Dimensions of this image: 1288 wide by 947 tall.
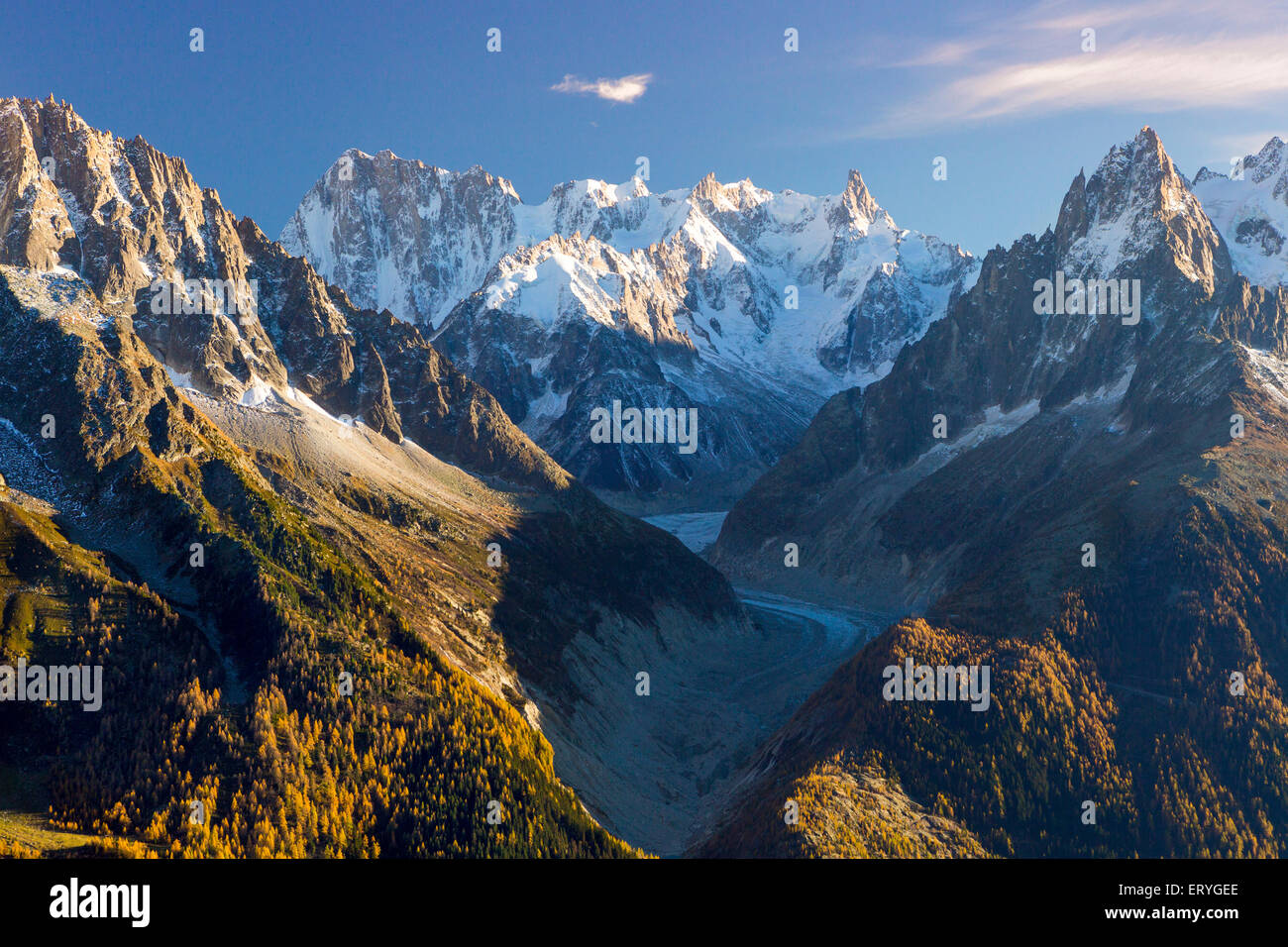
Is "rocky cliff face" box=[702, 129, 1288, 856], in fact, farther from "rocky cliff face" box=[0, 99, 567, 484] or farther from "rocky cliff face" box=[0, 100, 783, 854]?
"rocky cliff face" box=[0, 99, 567, 484]

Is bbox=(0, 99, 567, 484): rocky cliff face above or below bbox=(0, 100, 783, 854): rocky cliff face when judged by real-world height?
above

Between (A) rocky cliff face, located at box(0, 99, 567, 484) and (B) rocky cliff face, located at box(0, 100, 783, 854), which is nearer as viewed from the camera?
(B) rocky cliff face, located at box(0, 100, 783, 854)

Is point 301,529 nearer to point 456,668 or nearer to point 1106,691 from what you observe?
point 456,668

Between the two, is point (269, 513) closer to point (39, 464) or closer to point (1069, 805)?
point (39, 464)

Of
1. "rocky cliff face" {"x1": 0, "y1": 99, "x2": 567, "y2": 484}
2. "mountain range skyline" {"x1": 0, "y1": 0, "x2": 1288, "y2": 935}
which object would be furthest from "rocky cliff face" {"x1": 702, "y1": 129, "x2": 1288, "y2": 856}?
"rocky cliff face" {"x1": 0, "y1": 99, "x2": 567, "y2": 484}

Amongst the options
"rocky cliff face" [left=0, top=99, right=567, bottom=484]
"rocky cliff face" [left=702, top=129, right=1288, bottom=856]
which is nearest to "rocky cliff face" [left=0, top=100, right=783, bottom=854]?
"rocky cliff face" [left=0, top=99, right=567, bottom=484]

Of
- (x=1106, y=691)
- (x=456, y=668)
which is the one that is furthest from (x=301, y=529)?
(x=1106, y=691)

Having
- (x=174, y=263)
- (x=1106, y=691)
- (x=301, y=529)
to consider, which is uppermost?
(x=174, y=263)
